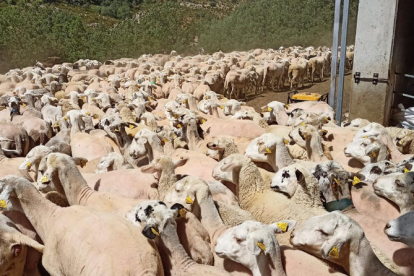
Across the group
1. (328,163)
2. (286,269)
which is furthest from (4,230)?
(328,163)

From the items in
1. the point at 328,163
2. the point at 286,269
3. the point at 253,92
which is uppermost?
the point at 328,163

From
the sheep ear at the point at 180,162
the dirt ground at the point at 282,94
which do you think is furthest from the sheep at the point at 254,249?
the dirt ground at the point at 282,94

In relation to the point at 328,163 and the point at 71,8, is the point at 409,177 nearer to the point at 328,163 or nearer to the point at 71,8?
the point at 328,163

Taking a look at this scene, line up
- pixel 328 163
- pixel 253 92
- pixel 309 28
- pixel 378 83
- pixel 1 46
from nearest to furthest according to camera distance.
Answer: pixel 328 163
pixel 378 83
pixel 253 92
pixel 1 46
pixel 309 28

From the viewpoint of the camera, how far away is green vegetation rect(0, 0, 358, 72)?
77.1 ft

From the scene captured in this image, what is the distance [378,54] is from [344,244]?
5.95 metres

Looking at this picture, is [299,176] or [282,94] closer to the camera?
[299,176]

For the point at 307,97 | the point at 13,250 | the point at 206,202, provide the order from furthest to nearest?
1. the point at 307,97
2. the point at 206,202
3. the point at 13,250

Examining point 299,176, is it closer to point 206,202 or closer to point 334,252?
point 206,202

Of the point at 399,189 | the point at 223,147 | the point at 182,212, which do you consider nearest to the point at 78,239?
the point at 182,212

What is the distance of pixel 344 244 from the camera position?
3.27m

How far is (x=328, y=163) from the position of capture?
4.71 metres

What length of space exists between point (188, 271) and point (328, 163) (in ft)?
7.39

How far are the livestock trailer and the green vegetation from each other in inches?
785
